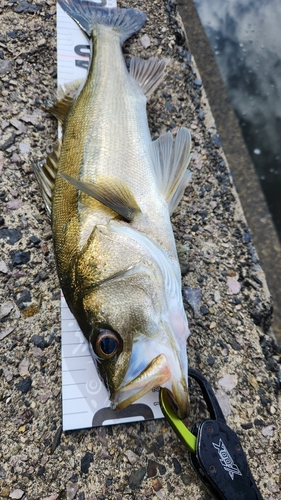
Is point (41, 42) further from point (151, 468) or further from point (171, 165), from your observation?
point (151, 468)

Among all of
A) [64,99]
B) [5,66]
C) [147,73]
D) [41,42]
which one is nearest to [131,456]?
[64,99]

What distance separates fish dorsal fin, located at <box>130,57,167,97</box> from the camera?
2467 millimetres

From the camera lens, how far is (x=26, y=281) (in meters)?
2.10

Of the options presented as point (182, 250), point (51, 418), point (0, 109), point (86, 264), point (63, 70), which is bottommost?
point (51, 418)

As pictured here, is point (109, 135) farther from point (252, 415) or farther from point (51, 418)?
point (252, 415)

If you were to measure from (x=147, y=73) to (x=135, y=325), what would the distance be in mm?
1802

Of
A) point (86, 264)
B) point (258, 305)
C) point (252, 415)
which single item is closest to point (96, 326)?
point (86, 264)

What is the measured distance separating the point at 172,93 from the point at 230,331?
1747 mm

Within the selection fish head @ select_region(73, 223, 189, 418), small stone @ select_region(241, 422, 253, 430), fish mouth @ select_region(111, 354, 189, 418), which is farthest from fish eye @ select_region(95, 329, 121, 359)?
small stone @ select_region(241, 422, 253, 430)

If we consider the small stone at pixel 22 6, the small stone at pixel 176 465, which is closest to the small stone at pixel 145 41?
the small stone at pixel 22 6

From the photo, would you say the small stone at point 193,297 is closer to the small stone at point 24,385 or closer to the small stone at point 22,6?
the small stone at point 24,385

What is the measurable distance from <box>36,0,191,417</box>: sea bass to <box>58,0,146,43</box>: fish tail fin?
0.16m

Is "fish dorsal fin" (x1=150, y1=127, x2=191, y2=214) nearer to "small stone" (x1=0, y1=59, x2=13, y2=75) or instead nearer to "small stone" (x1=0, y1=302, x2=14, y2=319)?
"small stone" (x1=0, y1=302, x2=14, y2=319)

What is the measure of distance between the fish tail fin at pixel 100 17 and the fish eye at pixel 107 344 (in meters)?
2.11
